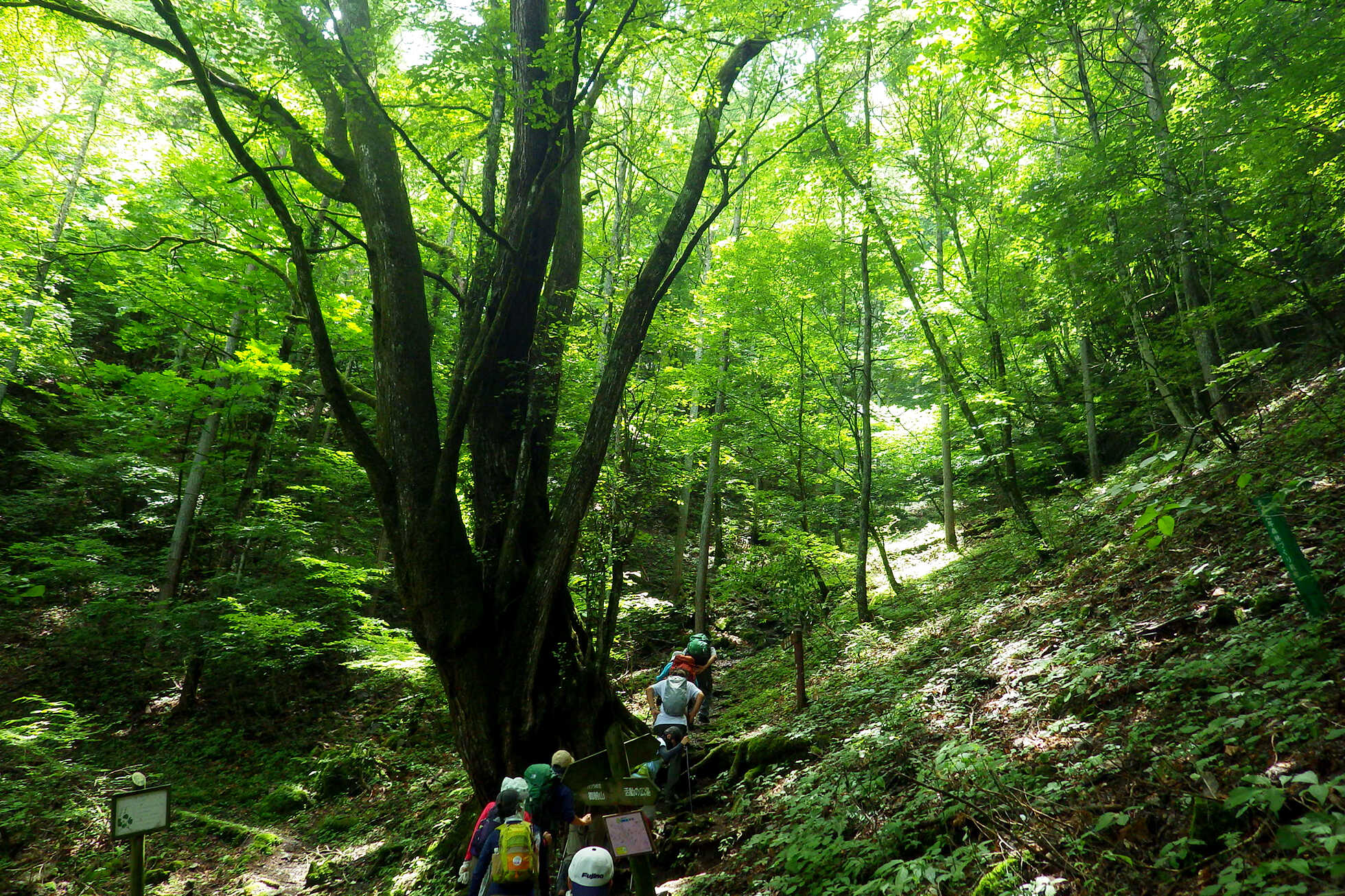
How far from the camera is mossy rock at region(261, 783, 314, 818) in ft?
29.9

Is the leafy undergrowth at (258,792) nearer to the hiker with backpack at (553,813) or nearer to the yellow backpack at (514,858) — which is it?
the hiker with backpack at (553,813)

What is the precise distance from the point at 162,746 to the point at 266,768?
1.63m

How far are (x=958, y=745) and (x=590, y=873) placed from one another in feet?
8.24

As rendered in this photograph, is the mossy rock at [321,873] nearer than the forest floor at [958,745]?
No

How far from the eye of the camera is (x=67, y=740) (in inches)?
290

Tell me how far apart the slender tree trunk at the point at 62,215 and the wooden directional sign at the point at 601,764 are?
12.1 meters

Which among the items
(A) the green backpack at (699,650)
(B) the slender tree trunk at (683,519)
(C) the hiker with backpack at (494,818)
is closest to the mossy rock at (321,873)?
(C) the hiker with backpack at (494,818)

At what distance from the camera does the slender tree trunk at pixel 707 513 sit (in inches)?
482

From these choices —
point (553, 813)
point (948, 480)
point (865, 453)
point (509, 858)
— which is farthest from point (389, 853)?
point (948, 480)

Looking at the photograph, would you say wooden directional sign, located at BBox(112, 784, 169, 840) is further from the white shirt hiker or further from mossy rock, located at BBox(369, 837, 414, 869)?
the white shirt hiker

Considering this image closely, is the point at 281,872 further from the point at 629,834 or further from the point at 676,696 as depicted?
the point at 629,834

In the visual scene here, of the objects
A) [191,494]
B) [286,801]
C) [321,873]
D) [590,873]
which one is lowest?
[321,873]

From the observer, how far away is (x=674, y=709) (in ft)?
20.8

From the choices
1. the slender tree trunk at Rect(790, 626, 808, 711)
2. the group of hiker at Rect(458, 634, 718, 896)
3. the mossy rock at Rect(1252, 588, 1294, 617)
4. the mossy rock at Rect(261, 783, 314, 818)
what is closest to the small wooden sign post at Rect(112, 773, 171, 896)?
the group of hiker at Rect(458, 634, 718, 896)
